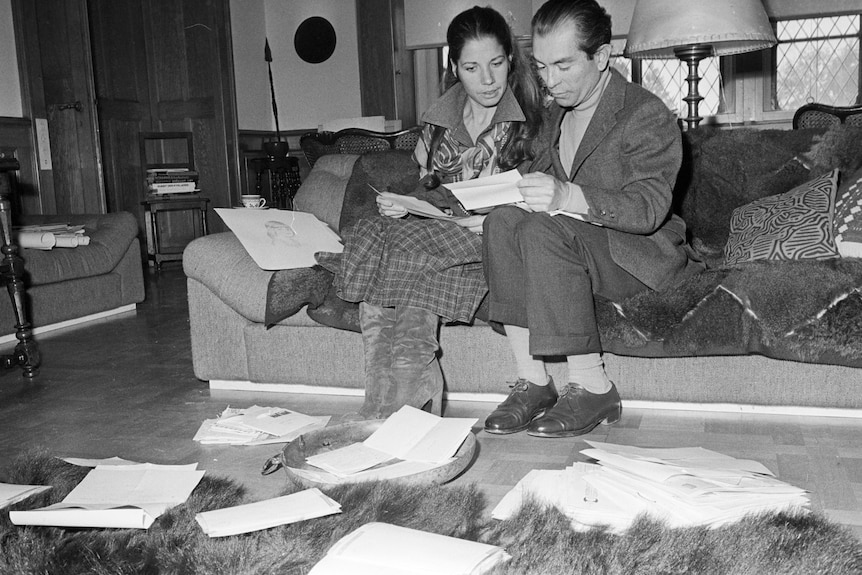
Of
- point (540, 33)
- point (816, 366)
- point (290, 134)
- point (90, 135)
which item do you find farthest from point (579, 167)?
point (290, 134)

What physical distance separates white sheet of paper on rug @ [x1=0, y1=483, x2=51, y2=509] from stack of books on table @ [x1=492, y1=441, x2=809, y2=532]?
85cm

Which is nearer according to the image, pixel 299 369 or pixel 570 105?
pixel 570 105

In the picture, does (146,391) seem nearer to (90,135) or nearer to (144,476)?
(144,476)

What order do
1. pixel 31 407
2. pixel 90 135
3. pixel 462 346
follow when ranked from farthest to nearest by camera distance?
1. pixel 90 135
2. pixel 31 407
3. pixel 462 346

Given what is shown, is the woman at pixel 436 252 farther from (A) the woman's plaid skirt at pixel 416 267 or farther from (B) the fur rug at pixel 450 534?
(B) the fur rug at pixel 450 534

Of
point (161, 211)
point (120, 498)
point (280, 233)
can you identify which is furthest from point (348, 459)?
point (161, 211)

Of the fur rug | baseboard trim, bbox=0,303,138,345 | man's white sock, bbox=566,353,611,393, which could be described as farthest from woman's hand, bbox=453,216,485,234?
baseboard trim, bbox=0,303,138,345

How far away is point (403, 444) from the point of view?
1606 millimetres

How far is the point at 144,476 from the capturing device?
5.23ft

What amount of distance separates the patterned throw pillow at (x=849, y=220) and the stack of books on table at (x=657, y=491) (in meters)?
0.80

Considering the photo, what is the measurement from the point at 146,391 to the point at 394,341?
950 mm

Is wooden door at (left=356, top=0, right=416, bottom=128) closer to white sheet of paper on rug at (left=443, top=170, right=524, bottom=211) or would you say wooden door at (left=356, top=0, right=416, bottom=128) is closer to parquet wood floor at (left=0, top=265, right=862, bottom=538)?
parquet wood floor at (left=0, top=265, right=862, bottom=538)

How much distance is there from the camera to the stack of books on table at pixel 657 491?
1.30m

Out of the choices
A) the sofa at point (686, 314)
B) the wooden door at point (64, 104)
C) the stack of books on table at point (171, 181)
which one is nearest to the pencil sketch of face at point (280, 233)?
the sofa at point (686, 314)
